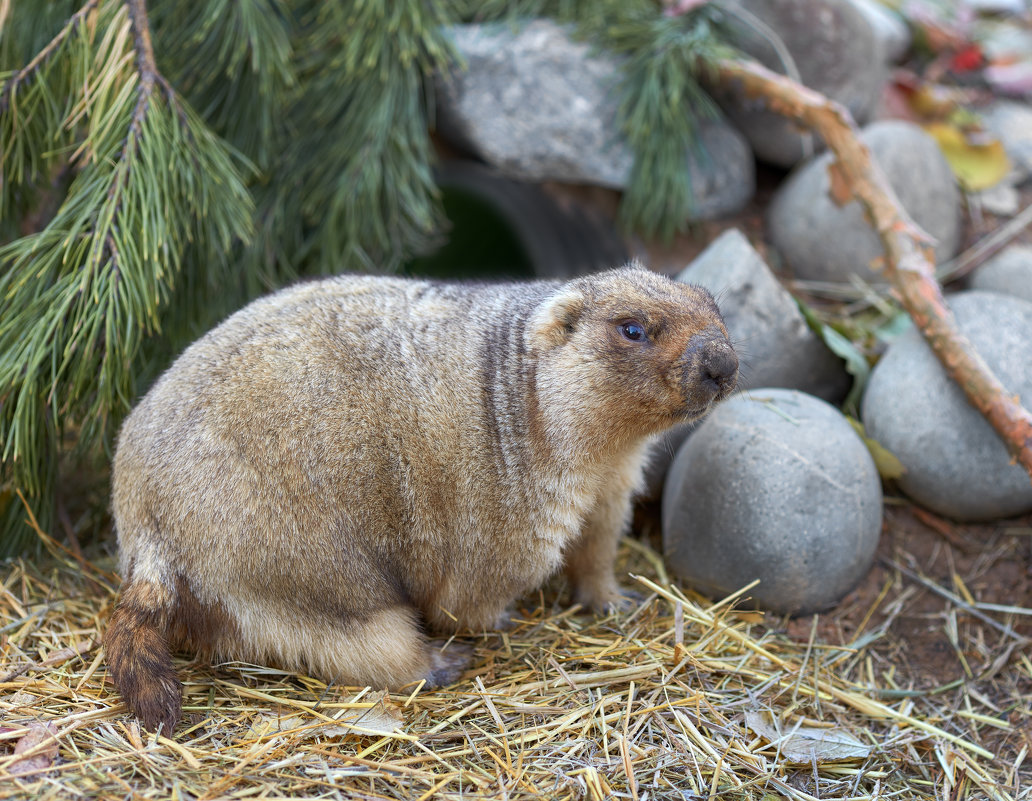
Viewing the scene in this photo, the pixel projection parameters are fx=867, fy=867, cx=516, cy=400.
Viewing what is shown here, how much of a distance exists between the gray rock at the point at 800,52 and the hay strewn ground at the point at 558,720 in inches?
138

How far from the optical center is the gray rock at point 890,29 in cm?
718

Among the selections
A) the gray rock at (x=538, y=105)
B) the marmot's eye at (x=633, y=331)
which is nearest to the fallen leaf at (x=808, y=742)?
the marmot's eye at (x=633, y=331)

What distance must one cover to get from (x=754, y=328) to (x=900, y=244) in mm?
916

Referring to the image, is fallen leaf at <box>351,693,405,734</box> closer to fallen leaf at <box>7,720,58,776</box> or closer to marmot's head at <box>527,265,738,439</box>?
fallen leaf at <box>7,720,58,776</box>

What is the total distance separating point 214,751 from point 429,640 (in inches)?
42.1

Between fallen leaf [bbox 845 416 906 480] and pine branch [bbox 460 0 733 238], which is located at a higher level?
pine branch [bbox 460 0 733 238]

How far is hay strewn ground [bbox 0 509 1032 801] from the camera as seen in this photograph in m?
3.01

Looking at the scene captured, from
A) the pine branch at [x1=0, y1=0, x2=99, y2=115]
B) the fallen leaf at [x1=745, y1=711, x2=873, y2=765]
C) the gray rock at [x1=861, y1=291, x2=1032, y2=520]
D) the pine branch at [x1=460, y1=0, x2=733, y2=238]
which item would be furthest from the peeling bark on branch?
the pine branch at [x1=0, y1=0, x2=99, y2=115]

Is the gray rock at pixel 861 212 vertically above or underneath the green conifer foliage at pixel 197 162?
underneath

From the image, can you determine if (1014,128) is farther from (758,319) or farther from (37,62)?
(37,62)

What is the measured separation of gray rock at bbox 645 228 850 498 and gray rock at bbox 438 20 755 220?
3.97 ft

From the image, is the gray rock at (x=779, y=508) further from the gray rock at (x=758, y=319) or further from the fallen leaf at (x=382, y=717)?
the fallen leaf at (x=382, y=717)

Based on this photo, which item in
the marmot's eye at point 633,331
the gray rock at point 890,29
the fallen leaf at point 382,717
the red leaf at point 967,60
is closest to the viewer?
the fallen leaf at point 382,717

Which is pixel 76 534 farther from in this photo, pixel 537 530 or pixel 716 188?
pixel 716 188
